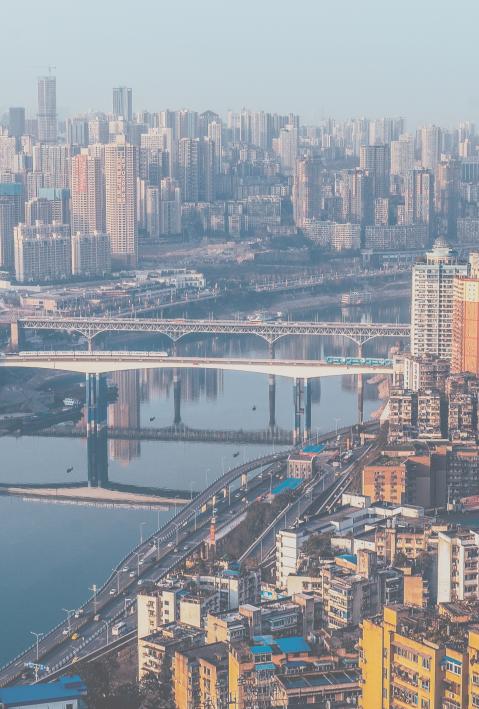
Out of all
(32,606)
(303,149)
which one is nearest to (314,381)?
(32,606)

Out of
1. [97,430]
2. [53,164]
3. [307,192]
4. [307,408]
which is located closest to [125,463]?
[97,430]

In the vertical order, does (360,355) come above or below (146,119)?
below

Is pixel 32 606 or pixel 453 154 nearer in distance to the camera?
pixel 32 606

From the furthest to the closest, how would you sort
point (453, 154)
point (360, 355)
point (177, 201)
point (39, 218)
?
point (453, 154)
point (177, 201)
point (39, 218)
point (360, 355)

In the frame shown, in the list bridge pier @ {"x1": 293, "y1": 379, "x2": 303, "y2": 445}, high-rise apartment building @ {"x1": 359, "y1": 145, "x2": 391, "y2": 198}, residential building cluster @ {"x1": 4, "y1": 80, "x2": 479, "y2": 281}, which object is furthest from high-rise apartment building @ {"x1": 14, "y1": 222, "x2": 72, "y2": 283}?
high-rise apartment building @ {"x1": 359, "y1": 145, "x2": 391, "y2": 198}

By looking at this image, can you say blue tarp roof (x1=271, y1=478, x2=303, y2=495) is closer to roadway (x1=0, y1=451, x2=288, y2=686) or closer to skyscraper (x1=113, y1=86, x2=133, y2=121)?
roadway (x1=0, y1=451, x2=288, y2=686)

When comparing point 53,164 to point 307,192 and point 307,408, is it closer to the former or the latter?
point 307,192

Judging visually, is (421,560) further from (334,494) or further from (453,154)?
(453,154)
